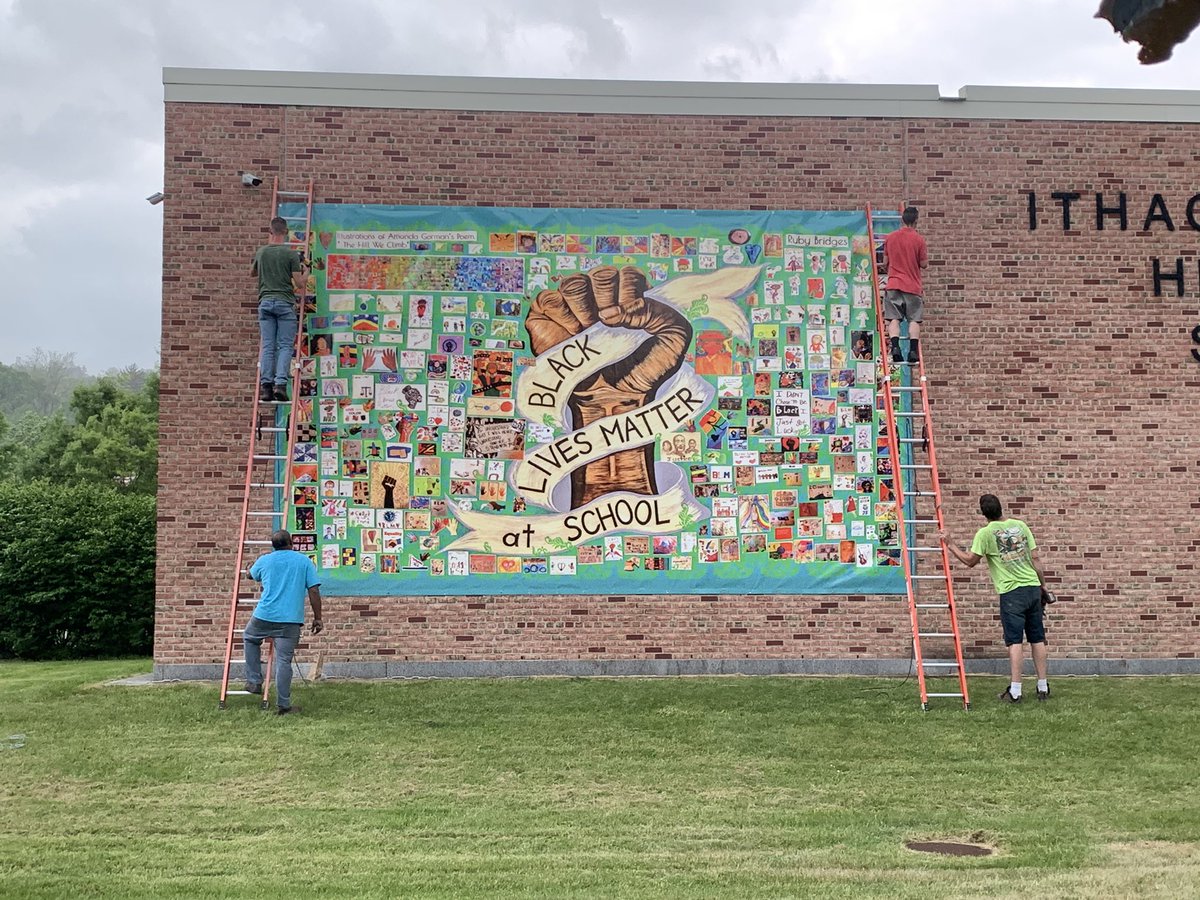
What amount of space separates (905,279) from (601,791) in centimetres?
652

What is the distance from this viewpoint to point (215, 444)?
11.3m

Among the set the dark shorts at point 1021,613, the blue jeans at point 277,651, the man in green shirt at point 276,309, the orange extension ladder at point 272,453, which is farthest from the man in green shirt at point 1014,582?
the man in green shirt at point 276,309

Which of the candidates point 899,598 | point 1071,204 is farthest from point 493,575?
point 1071,204

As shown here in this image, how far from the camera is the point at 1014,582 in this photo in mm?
9695

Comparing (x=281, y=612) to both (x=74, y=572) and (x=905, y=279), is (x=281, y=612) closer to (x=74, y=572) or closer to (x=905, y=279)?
(x=905, y=279)

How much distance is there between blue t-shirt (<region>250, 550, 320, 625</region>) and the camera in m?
9.55

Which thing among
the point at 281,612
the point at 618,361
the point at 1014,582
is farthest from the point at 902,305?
the point at 281,612

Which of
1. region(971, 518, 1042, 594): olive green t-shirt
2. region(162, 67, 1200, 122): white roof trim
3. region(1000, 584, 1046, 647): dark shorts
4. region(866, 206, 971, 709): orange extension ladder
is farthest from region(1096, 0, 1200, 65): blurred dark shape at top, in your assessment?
region(162, 67, 1200, 122): white roof trim

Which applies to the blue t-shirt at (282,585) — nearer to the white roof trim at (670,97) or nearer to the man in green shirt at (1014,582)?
the white roof trim at (670,97)

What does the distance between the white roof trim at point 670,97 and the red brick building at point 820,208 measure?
24 millimetres

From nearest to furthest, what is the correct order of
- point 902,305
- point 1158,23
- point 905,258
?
point 1158,23 → point 905,258 → point 902,305

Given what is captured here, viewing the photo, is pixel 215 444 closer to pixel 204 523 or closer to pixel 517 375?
pixel 204 523

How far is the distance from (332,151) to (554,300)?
2838mm

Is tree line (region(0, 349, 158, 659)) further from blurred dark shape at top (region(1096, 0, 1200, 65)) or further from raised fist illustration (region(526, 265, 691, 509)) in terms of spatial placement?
blurred dark shape at top (region(1096, 0, 1200, 65))
